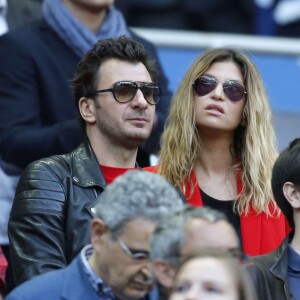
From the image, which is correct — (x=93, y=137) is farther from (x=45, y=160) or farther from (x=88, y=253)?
Result: (x=88, y=253)

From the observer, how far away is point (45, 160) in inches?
247

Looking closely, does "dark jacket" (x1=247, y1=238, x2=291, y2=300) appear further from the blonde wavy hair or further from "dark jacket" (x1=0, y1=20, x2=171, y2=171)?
"dark jacket" (x1=0, y1=20, x2=171, y2=171)

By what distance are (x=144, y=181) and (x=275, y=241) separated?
64.9 inches

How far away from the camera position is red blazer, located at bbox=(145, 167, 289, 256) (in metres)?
6.45

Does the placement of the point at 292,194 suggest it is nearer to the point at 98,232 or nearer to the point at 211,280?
the point at 98,232

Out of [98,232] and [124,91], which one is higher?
[124,91]

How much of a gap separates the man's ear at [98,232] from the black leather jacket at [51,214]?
0.89 metres

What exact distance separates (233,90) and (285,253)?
1.09 meters

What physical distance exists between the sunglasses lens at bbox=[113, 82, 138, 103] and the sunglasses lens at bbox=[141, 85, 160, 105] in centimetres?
4

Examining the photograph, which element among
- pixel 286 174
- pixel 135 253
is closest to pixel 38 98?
pixel 286 174

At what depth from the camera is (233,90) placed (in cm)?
673

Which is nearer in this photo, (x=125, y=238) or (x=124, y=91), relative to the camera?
(x=125, y=238)

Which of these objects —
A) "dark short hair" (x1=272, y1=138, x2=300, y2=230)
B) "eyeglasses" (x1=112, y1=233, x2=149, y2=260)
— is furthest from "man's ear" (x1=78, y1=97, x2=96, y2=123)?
"eyeglasses" (x1=112, y1=233, x2=149, y2=260)

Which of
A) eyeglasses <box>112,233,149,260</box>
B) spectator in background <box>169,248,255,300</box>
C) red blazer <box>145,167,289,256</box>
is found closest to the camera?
spectator in background <box>169,248,255,300</box>
